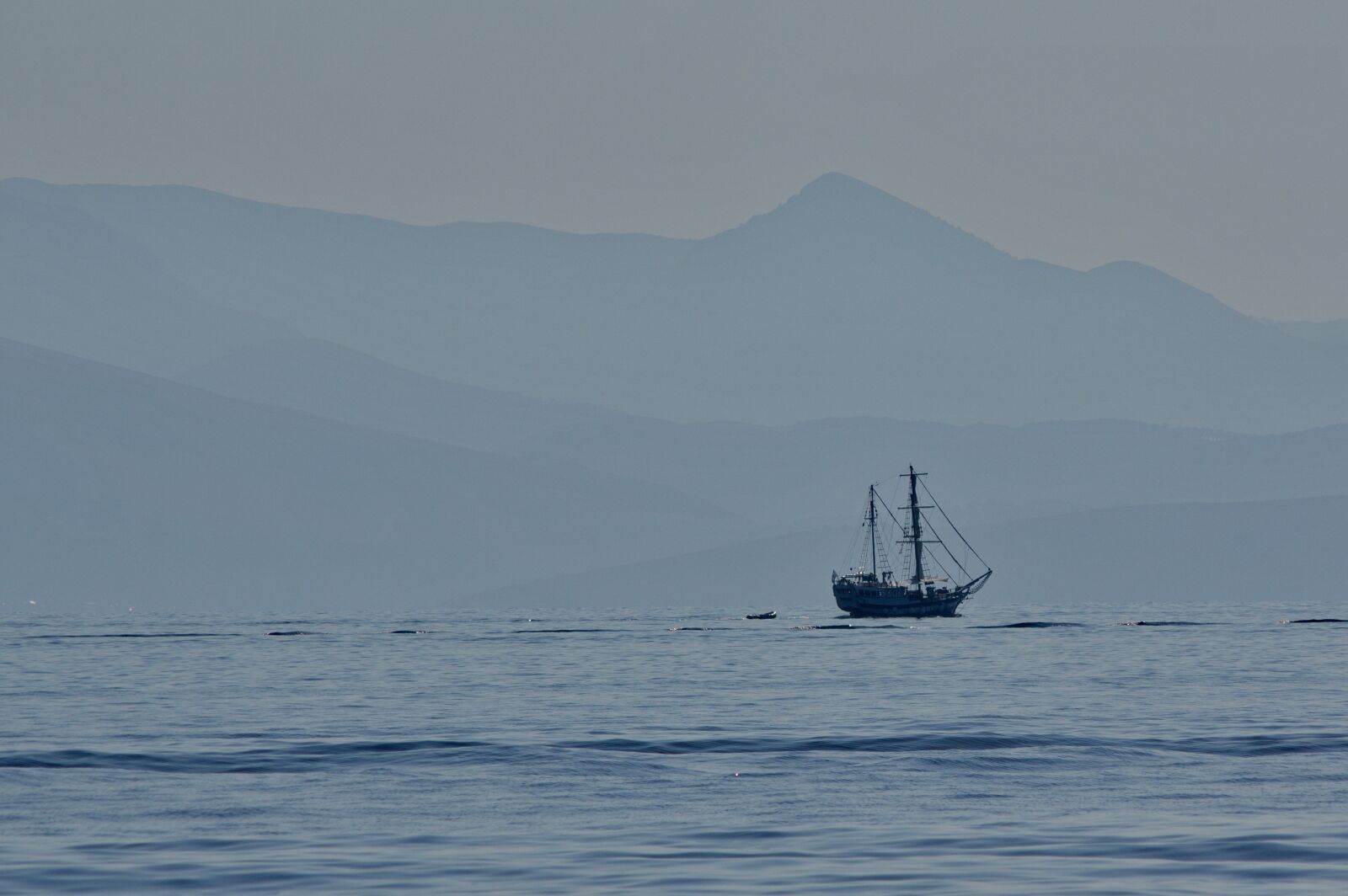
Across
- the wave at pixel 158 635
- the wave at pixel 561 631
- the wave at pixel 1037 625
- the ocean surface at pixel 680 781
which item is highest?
the wave at pixel 158 635

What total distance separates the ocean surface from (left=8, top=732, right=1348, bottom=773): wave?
23cm

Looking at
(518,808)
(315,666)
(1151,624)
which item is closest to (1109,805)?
(518,808)

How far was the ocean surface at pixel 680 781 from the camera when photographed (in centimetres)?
3650

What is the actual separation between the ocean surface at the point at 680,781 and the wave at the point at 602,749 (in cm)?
23

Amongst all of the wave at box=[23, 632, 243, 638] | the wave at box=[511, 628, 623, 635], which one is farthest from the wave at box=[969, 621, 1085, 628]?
the wave at box=[23, 632, 243, 638]

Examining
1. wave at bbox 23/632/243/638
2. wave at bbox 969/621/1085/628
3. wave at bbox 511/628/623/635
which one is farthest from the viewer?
wave at bbox 969/621/1085/628

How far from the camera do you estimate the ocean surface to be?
36500mm

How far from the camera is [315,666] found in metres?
113

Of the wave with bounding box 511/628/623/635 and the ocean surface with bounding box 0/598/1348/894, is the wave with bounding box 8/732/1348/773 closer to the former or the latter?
the ocean surface with bounding box 0/598/1348/894

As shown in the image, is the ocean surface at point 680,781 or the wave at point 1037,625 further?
Result: the wave at point 1037,625

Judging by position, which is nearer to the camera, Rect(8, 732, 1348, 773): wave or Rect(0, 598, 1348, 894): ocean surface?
Rect(0, 598, 1348, 894): ocean surface

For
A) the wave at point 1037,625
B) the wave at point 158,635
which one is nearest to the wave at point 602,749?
the wave at point 158,635

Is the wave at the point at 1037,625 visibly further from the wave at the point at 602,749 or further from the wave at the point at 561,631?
the wave at the point at 602,749

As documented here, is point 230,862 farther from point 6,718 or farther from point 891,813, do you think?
point 6,718
